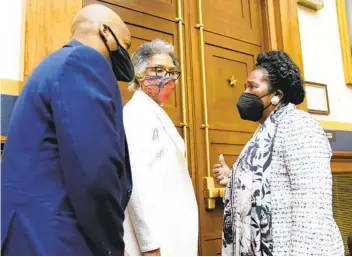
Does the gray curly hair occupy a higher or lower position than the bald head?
higher

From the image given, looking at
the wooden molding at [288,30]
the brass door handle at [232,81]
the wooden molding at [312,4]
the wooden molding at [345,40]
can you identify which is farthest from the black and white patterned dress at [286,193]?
the wooden molding at [345,40]

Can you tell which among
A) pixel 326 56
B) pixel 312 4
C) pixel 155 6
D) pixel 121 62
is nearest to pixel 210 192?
pixel 155 6

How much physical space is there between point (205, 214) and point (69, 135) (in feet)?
4.99

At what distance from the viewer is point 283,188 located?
123 cm

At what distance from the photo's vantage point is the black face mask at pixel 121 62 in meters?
1.03

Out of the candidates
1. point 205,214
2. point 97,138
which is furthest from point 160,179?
point 205,214

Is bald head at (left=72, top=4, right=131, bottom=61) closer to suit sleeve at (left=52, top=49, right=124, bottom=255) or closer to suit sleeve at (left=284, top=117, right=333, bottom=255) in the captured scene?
suit sleeve at (left=52, top=49, right=124, bottom=255)

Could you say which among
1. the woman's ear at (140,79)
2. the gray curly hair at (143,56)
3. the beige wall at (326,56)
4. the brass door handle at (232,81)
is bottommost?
the woman's ear at (140,79)

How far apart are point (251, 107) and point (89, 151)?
0.89 metres

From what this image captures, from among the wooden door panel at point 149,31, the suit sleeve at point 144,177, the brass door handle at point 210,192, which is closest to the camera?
the suit sleeve at point 144,177

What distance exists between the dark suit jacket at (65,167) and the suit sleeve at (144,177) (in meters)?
0.44

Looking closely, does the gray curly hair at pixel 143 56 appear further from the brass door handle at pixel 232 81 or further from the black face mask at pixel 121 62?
the brass door handle at pixel 232 81

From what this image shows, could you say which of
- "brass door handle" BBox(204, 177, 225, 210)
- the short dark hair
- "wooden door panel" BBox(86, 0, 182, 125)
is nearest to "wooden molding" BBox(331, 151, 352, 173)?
"brass door handle" BBox(204, 177, 225, 210)

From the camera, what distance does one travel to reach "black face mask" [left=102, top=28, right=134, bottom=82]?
103 centimetres
